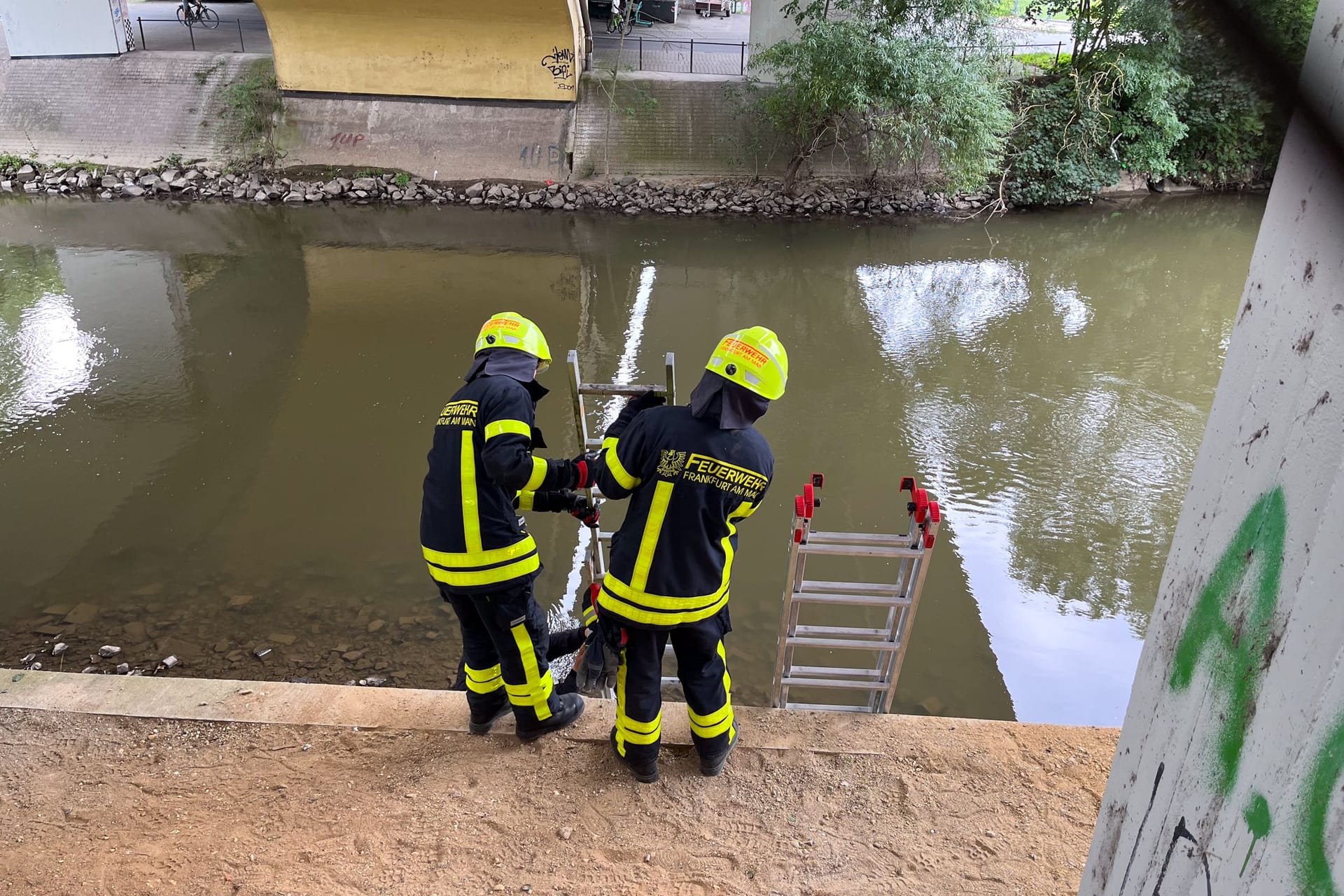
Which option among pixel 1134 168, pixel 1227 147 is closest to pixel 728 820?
pixel 1134 168

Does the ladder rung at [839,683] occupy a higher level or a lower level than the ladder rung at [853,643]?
lower

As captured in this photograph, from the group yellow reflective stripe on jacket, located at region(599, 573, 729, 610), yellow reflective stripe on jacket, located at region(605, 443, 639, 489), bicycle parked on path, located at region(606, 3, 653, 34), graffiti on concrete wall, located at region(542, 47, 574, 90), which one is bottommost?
yellow reflective stripe on jacket, located at region(599, 573, 729, 610)

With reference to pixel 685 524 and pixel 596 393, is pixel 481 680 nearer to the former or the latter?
pixel 685 524

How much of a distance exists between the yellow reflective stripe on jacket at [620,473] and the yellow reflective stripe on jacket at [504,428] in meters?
0.33

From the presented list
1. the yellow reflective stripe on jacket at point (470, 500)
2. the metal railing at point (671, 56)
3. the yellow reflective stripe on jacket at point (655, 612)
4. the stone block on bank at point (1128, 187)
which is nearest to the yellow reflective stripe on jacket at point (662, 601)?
the yellow reflective stripe on jacket at point (655, 612)

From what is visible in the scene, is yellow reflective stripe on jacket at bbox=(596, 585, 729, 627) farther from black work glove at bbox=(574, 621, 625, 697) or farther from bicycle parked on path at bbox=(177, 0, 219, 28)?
bicycle parked on path at bbox=(177, 0, 219, 28)

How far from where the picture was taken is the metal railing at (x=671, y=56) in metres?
16.5

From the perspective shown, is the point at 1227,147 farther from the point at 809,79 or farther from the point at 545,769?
the point at 545,769

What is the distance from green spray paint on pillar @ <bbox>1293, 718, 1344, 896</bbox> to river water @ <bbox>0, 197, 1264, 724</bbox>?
3550 millimetres

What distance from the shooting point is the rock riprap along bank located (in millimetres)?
14125

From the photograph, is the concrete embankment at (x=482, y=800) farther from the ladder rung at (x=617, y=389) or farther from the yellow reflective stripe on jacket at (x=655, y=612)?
the ladder rung at (x=617, y=389)

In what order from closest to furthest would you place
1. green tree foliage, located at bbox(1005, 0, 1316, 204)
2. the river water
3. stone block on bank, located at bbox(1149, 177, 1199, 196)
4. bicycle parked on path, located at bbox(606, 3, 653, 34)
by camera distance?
the river water < green tree foliage, located at bbox(1005, 0, 1316, 204) < stone block on bank, located at bbox(1149, 177, 1199, 196) < bicycle parked on path, located at bbox(606, 3, 653, 34)

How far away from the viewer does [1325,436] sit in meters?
1.11

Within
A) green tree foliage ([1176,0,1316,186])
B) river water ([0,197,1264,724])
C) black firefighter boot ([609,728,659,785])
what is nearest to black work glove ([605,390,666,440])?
black firefighter boot ([609,728,659,785])
